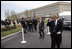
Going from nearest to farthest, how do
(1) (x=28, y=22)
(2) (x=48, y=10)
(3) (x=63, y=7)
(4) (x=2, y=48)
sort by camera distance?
(4) (x=2, y=48) → (1) (x=28, y=22) → (3) (x=63, y=7) → (2) (x=48, y=10)

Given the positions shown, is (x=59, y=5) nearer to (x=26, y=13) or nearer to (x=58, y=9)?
(x=58, y=9)

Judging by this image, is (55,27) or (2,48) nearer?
(55,27)

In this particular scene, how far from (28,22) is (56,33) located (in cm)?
1159

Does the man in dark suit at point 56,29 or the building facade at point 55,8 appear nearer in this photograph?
the man in dark suit at point 56,29

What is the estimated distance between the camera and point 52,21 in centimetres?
653

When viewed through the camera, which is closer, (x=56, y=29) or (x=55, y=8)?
(x=56, y=29)

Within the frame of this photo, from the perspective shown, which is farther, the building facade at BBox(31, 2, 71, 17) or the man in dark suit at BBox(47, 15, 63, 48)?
the building facade at BBox(31, 2, 71, 17)

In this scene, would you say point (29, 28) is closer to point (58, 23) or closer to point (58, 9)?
Answer: point (58, 23)

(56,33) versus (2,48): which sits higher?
(56,33)

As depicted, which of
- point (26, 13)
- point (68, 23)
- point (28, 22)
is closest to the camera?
point (28, 22)

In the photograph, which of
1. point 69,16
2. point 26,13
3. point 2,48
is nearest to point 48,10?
point 26,13

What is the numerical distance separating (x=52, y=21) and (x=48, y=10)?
99.5 m

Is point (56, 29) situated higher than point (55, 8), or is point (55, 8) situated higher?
point (56, 29)

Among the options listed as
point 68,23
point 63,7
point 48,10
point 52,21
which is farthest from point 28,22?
point 48,10
